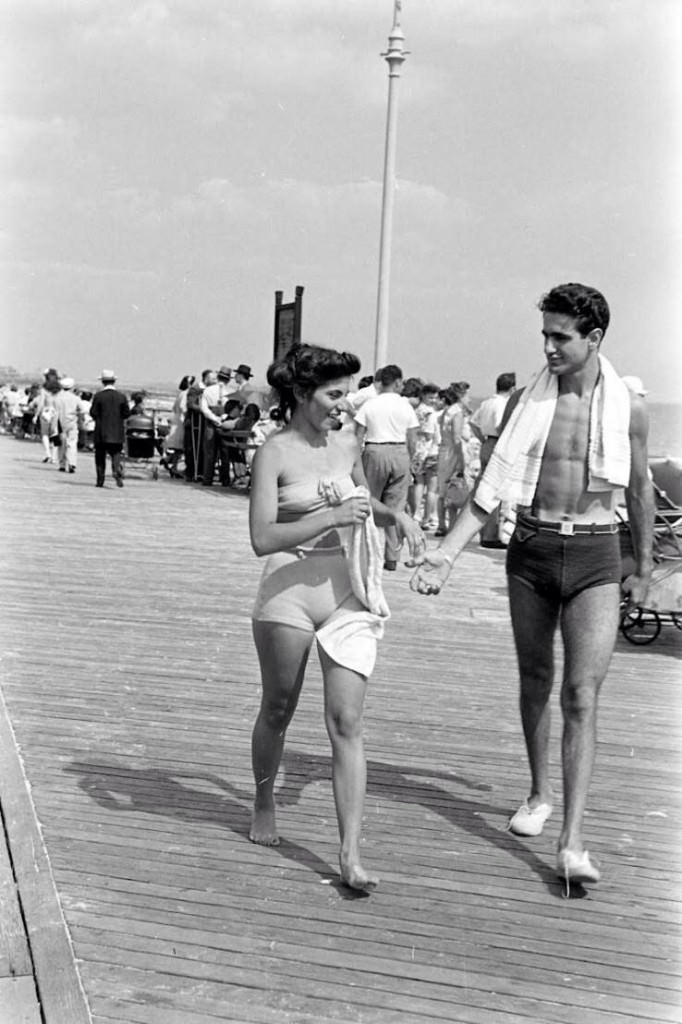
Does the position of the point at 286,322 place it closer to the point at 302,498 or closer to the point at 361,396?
the point at 361,396

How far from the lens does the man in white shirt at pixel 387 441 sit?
12.2 m

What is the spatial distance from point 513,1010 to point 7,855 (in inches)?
72.2

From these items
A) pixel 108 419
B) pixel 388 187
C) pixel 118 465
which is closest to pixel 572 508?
pixel 388 187

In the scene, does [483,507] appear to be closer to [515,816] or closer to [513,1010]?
[515,816]

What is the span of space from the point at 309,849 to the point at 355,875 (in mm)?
509

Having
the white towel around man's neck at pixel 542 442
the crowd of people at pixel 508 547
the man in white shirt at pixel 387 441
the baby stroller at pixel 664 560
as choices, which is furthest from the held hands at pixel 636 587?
the man in white shirt at pixel 387 441

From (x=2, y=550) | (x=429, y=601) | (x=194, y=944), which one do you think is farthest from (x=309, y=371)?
(x=2, y=550)

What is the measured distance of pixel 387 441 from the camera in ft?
40.3

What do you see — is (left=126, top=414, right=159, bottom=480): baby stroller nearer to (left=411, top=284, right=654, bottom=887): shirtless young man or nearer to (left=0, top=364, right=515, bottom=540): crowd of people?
(left=0, top=364, right=515, bottom=540): crowd of people

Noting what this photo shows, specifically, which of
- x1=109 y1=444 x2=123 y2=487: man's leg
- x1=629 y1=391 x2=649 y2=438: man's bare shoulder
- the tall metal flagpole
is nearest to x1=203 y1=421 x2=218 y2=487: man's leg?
x1=109 y1=444 x2=123 y2=487: man's leg

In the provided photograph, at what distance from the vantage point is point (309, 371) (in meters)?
4.49

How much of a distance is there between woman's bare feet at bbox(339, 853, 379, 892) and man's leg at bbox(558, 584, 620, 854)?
2.11 feet

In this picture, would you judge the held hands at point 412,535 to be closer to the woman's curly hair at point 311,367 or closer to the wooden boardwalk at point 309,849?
the woman's curly hair at point 311,367

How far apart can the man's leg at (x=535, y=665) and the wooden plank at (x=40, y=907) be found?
175cm
